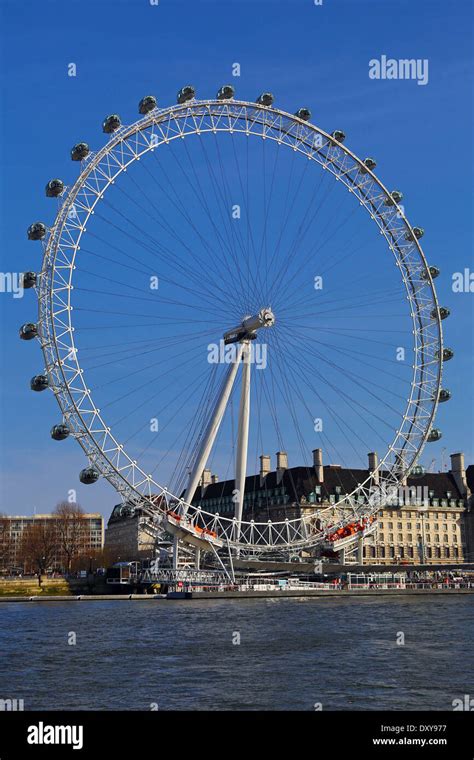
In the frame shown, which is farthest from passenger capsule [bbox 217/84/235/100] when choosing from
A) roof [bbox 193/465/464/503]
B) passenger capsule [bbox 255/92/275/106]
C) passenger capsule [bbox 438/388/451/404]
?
roof [bbox 193/465/464/503]

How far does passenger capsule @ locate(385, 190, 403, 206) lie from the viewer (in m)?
83.7

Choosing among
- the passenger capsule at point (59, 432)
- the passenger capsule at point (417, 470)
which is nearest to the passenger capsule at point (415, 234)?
the passenger capsule at point (417, 470)

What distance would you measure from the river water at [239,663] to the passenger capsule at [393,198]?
40843 millimetres

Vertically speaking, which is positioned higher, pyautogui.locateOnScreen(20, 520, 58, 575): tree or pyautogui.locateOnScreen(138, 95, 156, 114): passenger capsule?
pyautogui.locateOnScreen(138, 95, 156, 114): passenger capsule

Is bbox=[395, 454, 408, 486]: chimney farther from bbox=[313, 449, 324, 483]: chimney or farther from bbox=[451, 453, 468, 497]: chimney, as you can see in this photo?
bbox=[451, 453, 468, 497]: chimney

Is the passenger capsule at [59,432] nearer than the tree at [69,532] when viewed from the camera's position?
Yes

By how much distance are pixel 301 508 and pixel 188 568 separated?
157 ft

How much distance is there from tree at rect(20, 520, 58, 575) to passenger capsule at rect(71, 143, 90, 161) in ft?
245

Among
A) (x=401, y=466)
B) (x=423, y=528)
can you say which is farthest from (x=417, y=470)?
(x=423, y=528)

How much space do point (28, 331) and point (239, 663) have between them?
36.1 m

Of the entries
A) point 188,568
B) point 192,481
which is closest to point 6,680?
point 192,481

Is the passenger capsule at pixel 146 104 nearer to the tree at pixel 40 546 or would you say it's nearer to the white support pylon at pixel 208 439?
the white support pylon at pixel 208 439

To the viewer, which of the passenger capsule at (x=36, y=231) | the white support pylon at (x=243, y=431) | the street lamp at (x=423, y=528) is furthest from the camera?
the street lamp at (x=423, y=528)

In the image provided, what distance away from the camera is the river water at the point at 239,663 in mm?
24969
